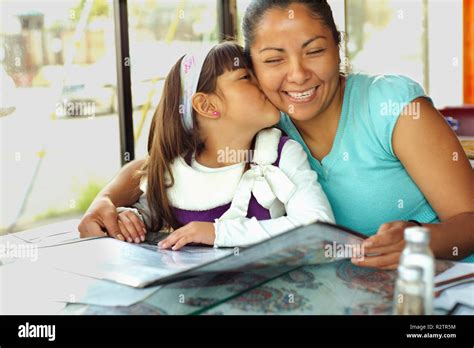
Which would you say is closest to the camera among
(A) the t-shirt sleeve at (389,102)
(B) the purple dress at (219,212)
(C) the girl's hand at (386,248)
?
(C) the girl's hand at (386,248)

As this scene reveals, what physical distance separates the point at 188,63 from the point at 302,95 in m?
0.32

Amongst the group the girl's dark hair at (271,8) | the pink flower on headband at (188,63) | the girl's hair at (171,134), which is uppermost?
the girl's dark hair at (271,8)

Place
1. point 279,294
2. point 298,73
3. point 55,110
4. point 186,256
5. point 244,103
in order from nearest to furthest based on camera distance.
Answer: point 279,294, point 186,256, point 298,73, point 244,103, point 55,110

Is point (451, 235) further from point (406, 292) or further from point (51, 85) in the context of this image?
point (51, 85)

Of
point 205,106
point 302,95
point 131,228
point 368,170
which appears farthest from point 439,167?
point 131,228

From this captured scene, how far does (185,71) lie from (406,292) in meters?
1.02

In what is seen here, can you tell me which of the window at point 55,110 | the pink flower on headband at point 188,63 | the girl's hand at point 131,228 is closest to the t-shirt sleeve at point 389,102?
the pink flower on headband at point 188,63

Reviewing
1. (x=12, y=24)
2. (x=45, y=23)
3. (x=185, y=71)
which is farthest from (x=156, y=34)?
(x=185, y=71)

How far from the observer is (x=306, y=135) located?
166cm

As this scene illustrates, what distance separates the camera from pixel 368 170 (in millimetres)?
1539

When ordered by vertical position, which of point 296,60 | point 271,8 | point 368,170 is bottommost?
point 368,170

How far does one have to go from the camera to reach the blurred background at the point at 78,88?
362 cm

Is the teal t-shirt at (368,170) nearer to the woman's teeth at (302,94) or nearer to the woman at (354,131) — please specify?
the woman at (354,131)

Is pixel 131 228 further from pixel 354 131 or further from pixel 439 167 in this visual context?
pixel 439 167
